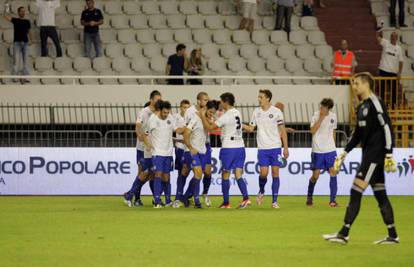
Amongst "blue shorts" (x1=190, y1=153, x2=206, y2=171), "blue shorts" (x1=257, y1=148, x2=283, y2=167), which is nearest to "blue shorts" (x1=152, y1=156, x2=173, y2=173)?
Result: "blue shorts" (x1=190, y1=153, x2=206, y2=171)

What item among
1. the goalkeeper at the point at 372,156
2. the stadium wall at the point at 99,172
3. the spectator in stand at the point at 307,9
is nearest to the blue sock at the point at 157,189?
the stadium wall at the point at 99,172

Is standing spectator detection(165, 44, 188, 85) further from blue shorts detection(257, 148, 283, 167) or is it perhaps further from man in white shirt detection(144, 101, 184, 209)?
blue shorts detection(257, 148, 283, 167)

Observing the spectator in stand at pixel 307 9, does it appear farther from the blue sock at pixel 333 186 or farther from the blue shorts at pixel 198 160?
the blue shorts at pixel 198 160

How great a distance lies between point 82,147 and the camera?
2630 centimetres

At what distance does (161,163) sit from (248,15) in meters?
12.2

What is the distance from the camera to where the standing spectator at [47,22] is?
3036cm

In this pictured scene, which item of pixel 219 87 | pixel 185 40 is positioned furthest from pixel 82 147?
pixel 185 40

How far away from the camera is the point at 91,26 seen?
30469 millimetres

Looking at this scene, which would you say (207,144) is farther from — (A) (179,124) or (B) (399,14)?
(B) (399,14)

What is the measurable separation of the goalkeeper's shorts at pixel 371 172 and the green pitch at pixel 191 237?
855mm

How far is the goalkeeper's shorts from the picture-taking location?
14109 millimetres

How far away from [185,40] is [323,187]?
7291 millimetres

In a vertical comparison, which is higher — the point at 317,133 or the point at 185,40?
the point at 185,40

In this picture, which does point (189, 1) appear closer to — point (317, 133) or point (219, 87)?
point (219, 87)
